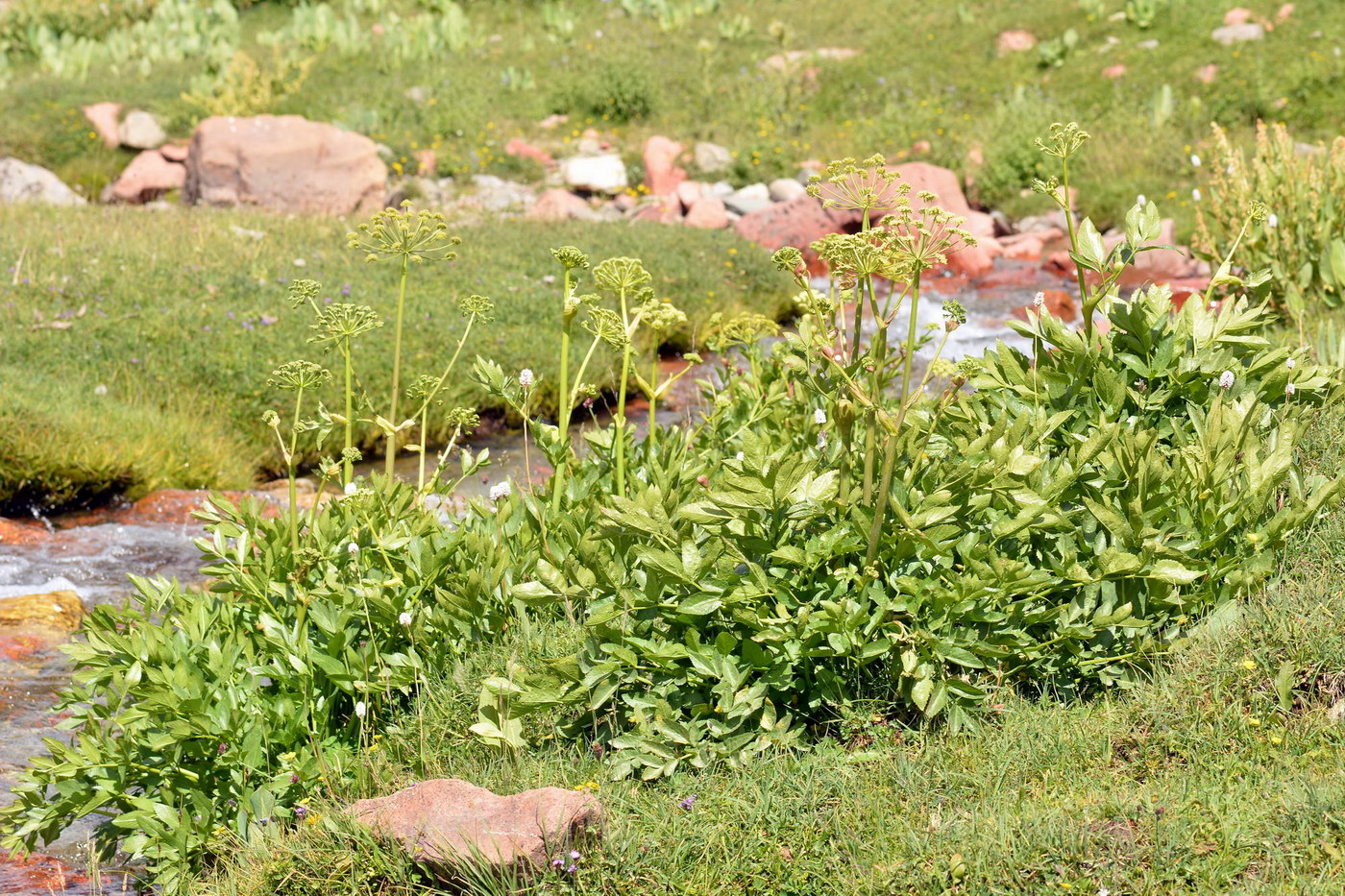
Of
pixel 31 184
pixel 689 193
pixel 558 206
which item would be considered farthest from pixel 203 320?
pixel 31 184

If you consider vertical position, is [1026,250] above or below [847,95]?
below

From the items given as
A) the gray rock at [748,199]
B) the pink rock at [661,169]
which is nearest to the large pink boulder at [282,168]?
the pink rock at [661,169]

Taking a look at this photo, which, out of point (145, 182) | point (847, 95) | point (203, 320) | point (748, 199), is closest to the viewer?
point (203, 320)

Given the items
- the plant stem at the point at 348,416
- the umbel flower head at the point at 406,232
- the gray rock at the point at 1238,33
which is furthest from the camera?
the gray rock at the point at 1238,33

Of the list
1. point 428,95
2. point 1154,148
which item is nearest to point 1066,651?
point 1154,148

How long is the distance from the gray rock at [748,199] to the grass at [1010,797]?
11.5 metres

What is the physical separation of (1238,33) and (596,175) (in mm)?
9633

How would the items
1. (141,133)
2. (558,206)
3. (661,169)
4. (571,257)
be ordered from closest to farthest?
1. (571,257)
2. (558,206)
3. (661,169)
4. (141,133)

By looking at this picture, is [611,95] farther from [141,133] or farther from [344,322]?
[344,322]

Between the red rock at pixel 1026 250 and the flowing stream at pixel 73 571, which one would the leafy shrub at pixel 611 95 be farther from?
the flowing stream at pixel 73 571

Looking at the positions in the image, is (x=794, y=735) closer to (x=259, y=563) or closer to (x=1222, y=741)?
(x=1222, y=741)

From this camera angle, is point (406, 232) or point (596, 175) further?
point (596, 175)

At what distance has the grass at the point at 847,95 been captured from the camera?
15.2 meters

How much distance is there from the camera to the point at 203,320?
27.7 ft
